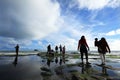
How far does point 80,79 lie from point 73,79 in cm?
48

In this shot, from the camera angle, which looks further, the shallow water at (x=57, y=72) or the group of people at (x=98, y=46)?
the group of people at (x=98, y=46)

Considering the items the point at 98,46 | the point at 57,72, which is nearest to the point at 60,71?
the point at 57,72

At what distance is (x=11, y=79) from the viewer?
377 inches

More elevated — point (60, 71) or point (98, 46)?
point (98, 46)

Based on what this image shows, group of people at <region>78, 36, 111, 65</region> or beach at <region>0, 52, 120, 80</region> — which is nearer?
beach at <region>0, 52, 120, 80</region>

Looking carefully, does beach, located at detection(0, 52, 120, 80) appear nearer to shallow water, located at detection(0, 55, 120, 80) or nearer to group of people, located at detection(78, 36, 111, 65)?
shallow water, located at detection(0, 55, 120, 80)

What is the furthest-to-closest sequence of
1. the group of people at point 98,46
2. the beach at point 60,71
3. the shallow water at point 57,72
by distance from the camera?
the group of people at point 98,46
the shallow water at point 57,72
the beach at point 60,71

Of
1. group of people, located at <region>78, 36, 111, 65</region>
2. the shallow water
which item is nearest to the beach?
the shallow water

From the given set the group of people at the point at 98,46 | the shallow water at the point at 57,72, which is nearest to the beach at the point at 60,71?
the shallow water at the point at 57,72

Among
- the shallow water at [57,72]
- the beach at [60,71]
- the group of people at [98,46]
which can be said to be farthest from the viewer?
the group of people at [98,46]

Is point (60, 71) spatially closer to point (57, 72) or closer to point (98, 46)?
point (57, 72)

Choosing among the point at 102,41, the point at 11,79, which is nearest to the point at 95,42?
the point at 102,41

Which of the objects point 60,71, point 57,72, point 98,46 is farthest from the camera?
point 98,46

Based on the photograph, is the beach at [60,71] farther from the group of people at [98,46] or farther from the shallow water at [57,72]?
the group of people at [98,46]
